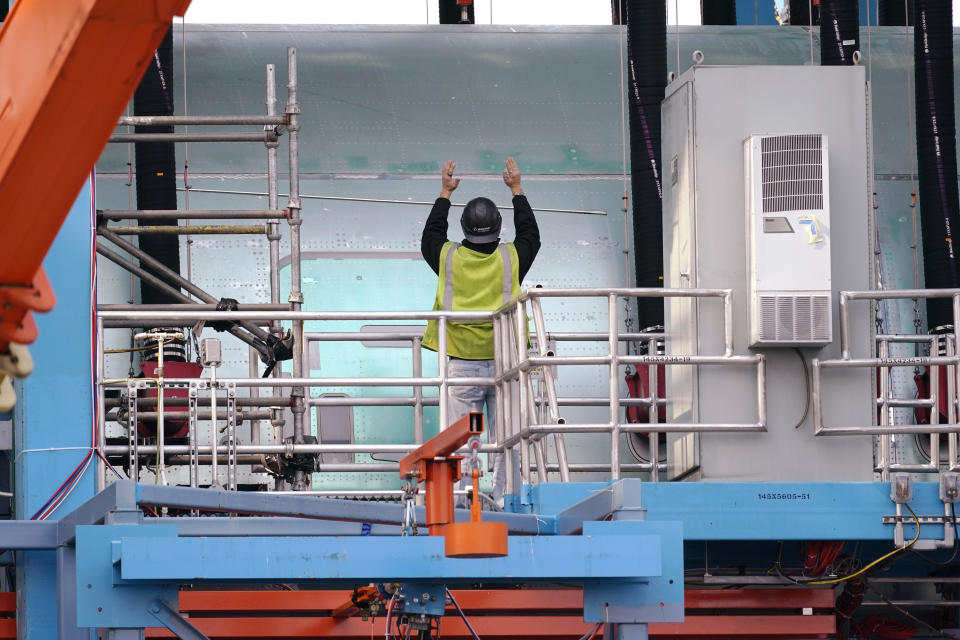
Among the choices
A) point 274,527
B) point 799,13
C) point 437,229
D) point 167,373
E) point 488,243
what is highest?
point 799,13

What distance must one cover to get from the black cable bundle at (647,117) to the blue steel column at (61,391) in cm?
721

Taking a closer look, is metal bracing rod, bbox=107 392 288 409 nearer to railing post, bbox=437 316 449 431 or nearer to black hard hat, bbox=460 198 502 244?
railing post, bbox=437 316 449 431

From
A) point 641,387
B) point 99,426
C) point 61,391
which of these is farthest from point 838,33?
point 61,391

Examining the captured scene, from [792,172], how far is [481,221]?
217 centimetres

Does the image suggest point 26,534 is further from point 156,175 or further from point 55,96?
point 156,175

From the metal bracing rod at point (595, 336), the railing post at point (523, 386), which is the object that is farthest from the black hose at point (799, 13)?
the railing post at point (523, 386)

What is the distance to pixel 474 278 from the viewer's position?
38.8ft

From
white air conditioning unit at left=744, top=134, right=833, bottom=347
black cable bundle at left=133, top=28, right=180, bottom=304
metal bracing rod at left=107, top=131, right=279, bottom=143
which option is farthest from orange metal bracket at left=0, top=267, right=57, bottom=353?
black cable bundle at left=133, top=28, right=180, bottom=304

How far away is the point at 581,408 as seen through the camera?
642 inches

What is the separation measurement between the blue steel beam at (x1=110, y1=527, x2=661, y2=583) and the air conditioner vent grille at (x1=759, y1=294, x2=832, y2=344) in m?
3.48

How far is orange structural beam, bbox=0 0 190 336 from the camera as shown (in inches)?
179

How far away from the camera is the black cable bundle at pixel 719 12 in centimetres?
2453

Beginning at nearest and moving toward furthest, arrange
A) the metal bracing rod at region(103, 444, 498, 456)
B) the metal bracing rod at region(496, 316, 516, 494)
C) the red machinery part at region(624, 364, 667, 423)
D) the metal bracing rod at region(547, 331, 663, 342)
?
the metal bracing rod at region(103, 444, 498, 456) → the metal bracing rod at region(496, 316, 516, 494) → the metal bracing rod at region(547, 331, 663, 342) → the red machinery part at region(624, 364, 667, 423)

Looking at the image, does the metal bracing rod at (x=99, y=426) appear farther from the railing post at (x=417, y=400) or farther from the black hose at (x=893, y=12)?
the black hose at (x=893, y=12)
